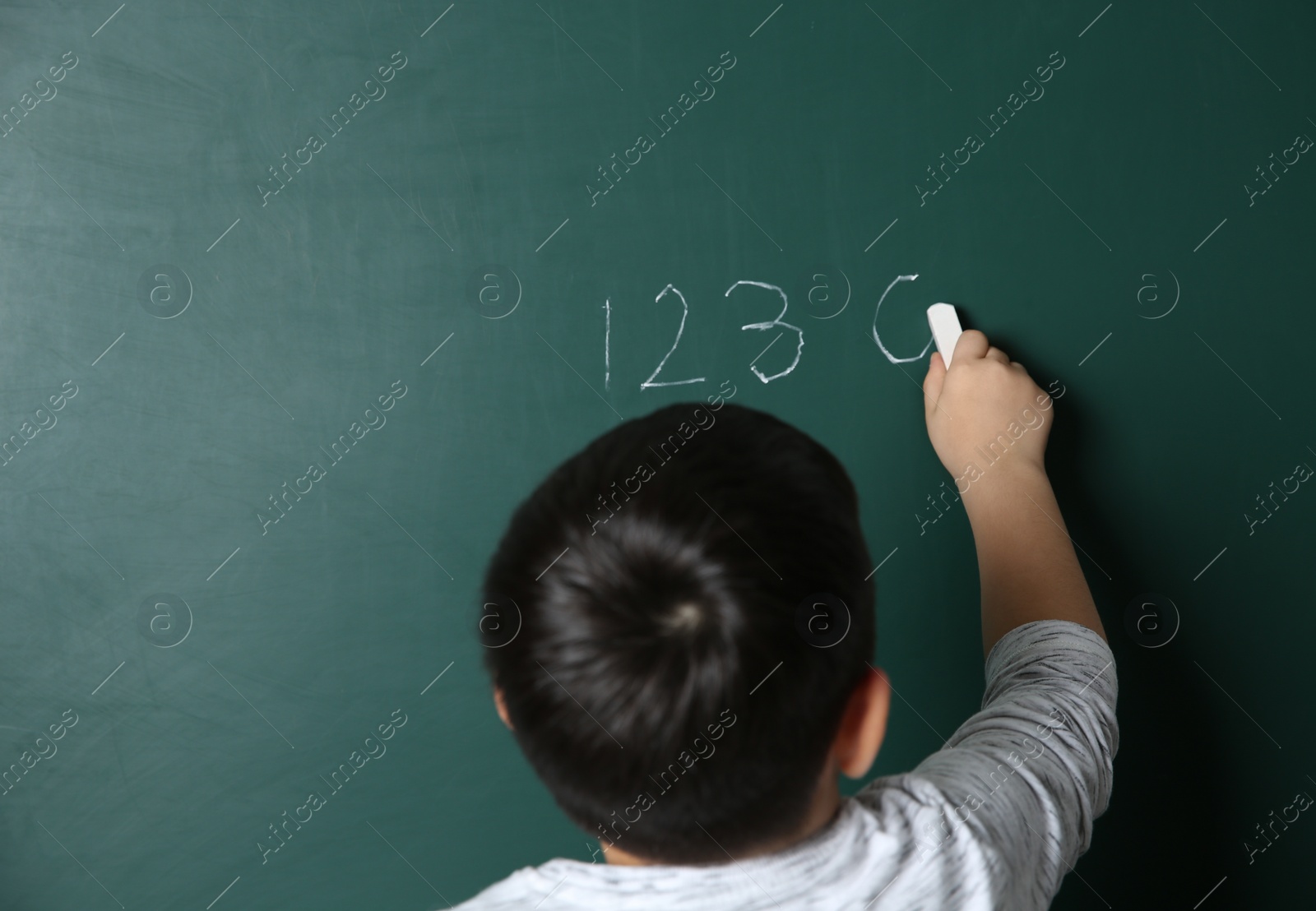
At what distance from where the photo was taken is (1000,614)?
2.73 ft

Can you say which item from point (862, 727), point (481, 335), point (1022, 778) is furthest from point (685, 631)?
point (481, 335)

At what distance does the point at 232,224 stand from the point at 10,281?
218 mm

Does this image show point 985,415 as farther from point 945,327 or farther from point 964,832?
point 964,832

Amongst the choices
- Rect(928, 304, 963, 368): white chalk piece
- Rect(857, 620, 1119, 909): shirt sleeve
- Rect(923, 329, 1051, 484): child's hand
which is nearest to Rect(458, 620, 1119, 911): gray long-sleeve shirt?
Rect(857, 620, 1119, 909): shirt sleeve

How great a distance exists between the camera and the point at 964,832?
58cm

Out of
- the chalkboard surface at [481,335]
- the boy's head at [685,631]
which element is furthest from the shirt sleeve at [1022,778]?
the chalkboard surface at [481,335]

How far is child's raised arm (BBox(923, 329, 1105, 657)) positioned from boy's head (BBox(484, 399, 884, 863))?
0.38 m

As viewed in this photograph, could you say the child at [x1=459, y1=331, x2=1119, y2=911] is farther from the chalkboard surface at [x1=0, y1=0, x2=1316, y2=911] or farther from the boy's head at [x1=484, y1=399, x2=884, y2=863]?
the chalkboard surface at [x1=0, y1=0, x2=1316, y2=911]

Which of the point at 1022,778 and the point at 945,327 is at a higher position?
the point at 945,327

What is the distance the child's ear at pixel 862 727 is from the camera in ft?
1.81

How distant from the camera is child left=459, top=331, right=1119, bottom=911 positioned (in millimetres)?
478

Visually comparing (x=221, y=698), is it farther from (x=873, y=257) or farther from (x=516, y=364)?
(x=873, y=257)

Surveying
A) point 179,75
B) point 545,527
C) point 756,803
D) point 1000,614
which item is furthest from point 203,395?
point 1000,614

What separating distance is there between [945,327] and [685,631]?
0.58 m
